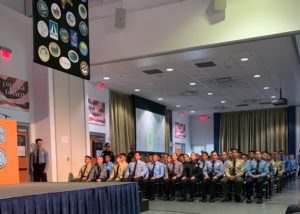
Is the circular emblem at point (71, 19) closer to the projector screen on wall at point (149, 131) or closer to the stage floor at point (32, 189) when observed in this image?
the stage floor at point (32, 189)

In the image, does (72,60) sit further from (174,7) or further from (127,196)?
(174,7)

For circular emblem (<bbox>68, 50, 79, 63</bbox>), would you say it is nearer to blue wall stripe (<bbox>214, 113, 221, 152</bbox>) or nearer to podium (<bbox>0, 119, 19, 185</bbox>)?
podium (<bbox>0, 119, 19, 185</bbox>)

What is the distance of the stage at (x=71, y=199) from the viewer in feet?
10.8

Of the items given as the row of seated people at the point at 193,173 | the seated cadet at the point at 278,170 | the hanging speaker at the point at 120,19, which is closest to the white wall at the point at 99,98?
the row of seated people at the point at 193,173

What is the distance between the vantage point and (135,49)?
805 centimetres

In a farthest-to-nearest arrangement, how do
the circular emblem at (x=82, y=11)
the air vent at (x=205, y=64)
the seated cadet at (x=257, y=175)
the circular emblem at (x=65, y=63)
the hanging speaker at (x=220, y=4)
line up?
1. the air vent at (x=205, y=64)
2. the seated cadet at (x=257, y=175)
3. the hanging speaker at (x=220, y=4)
4. the circular emblem at (x=82, y=11)
5. the circular emblem at (x=65, y=63)

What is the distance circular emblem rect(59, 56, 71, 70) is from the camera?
196 inches

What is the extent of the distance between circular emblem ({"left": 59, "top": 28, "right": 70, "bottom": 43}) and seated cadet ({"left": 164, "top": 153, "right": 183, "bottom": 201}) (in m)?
5.06

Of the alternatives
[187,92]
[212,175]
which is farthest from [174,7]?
[187,92]

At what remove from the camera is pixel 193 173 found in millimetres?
8852

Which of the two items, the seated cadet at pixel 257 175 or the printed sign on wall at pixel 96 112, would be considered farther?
the printed sign on wall at pixel 96 112

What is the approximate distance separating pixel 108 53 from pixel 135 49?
28.7 inches

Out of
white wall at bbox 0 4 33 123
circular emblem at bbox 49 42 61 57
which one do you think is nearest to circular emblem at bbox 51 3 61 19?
circular emblem at bbox 49 42 61 57

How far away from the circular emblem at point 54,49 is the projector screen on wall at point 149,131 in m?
9.99
